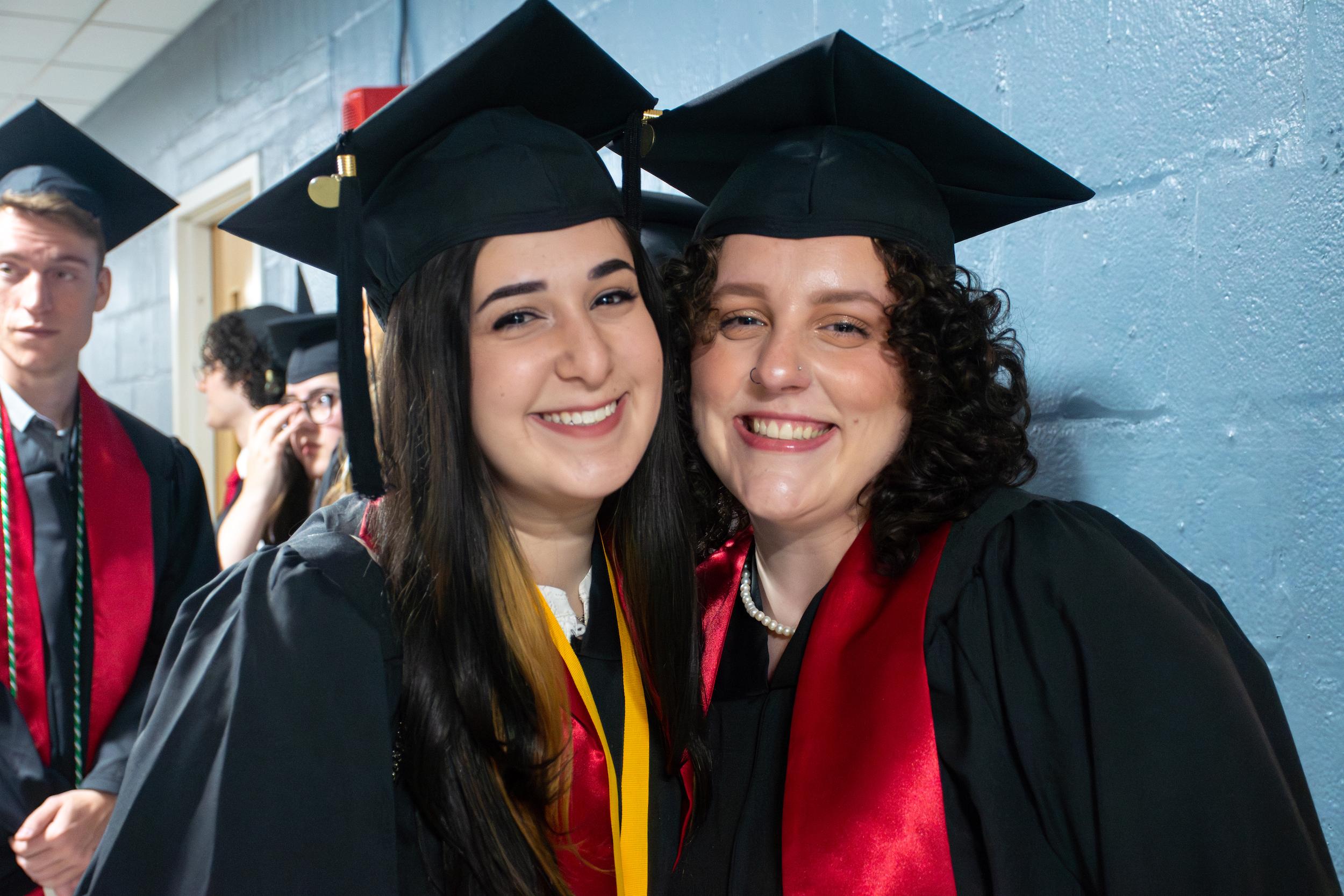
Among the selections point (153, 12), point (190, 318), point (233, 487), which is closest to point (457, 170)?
point (233, 487)

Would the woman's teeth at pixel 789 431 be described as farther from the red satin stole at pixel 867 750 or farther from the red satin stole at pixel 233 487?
the red satin stole at pixel 233 487

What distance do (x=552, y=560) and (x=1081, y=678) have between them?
2.28 feet

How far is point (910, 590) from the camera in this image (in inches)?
52.2

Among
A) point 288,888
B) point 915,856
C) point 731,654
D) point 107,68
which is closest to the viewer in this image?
point 288,888

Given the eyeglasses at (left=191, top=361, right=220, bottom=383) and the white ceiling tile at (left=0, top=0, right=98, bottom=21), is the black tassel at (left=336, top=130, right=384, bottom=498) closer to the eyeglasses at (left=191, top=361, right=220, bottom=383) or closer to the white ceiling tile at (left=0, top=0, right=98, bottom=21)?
the eyeglasses at (left=191, top=361, right=220, bottom=383)

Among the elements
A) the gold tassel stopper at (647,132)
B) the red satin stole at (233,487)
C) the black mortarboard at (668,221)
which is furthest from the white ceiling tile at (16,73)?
the gold tassel stopper at (647,132)

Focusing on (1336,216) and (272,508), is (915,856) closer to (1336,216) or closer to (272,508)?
(1336,216)

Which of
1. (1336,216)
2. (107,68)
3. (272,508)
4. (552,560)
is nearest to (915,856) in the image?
(552,560)

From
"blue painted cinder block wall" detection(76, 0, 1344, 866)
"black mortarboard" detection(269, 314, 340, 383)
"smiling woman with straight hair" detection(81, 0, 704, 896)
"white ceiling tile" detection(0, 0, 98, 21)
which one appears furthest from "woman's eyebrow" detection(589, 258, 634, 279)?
"white ceiling tile" detection(0, 0, 98, 21)

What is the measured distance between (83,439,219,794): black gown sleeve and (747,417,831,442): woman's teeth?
138 cm

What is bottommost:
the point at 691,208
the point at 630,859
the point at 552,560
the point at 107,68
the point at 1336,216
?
the point at 630,859

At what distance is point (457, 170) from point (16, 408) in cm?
130

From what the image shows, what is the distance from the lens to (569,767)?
4.28 ft

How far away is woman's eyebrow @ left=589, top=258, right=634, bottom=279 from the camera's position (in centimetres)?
135
